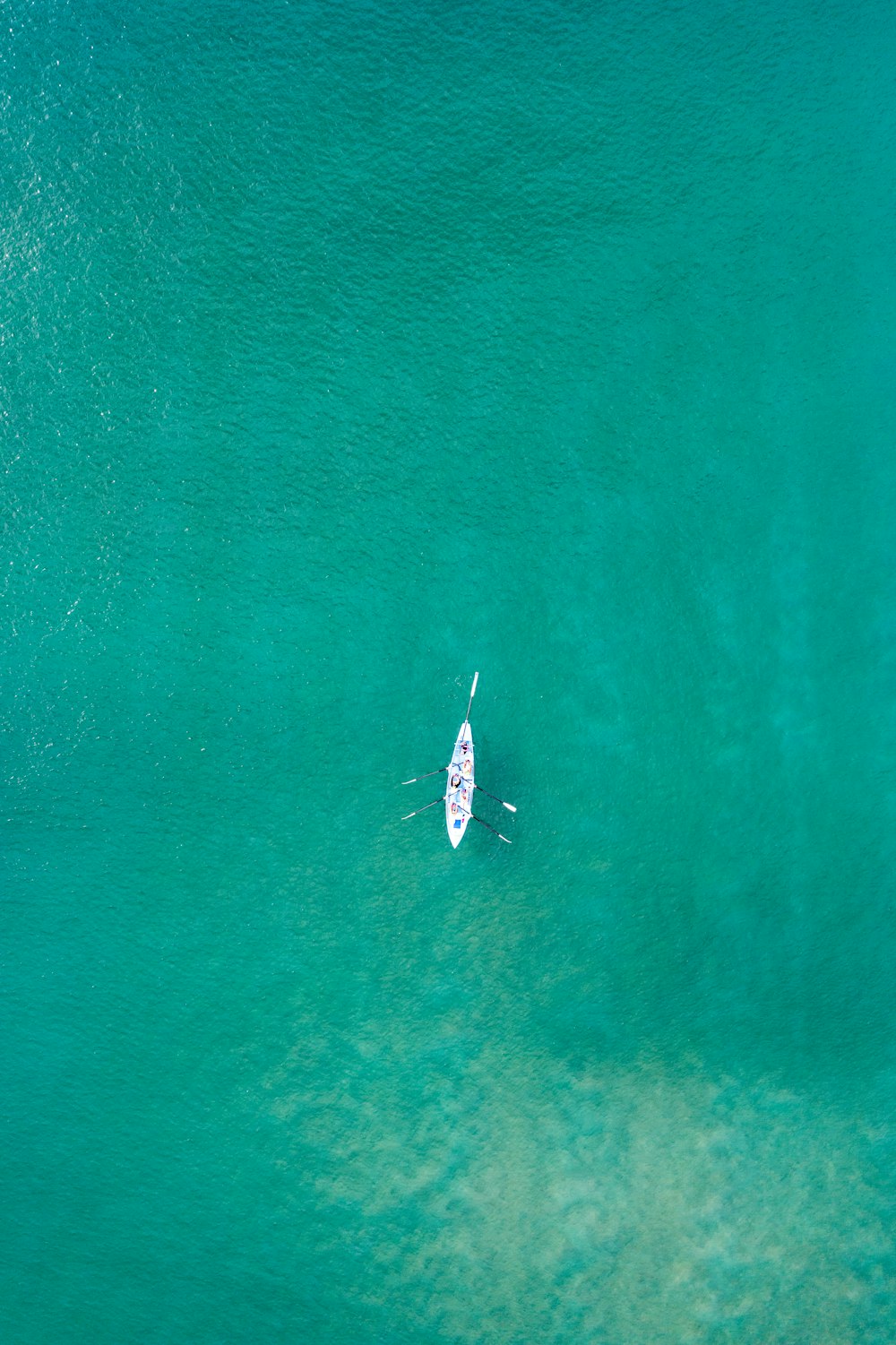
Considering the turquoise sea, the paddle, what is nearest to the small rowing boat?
the paddle

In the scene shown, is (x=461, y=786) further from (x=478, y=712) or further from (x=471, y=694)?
(x=471, y=694)

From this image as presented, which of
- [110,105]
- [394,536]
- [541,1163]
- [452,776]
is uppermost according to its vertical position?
[110,105]

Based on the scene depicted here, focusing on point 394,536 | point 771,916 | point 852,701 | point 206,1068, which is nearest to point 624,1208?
point 771,916

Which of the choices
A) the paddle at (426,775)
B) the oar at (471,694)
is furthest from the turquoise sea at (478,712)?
the oar at (471,694)

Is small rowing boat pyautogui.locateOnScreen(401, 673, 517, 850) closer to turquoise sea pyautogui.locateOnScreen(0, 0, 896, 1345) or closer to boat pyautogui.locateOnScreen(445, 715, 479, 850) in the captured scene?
boat pyautogui.locateOnScreen(445, 715, 479, 850)

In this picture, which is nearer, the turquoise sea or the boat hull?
the boat hull

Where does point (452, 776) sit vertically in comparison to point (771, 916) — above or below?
above

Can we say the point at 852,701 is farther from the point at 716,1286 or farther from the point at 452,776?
the point at 716,1286
